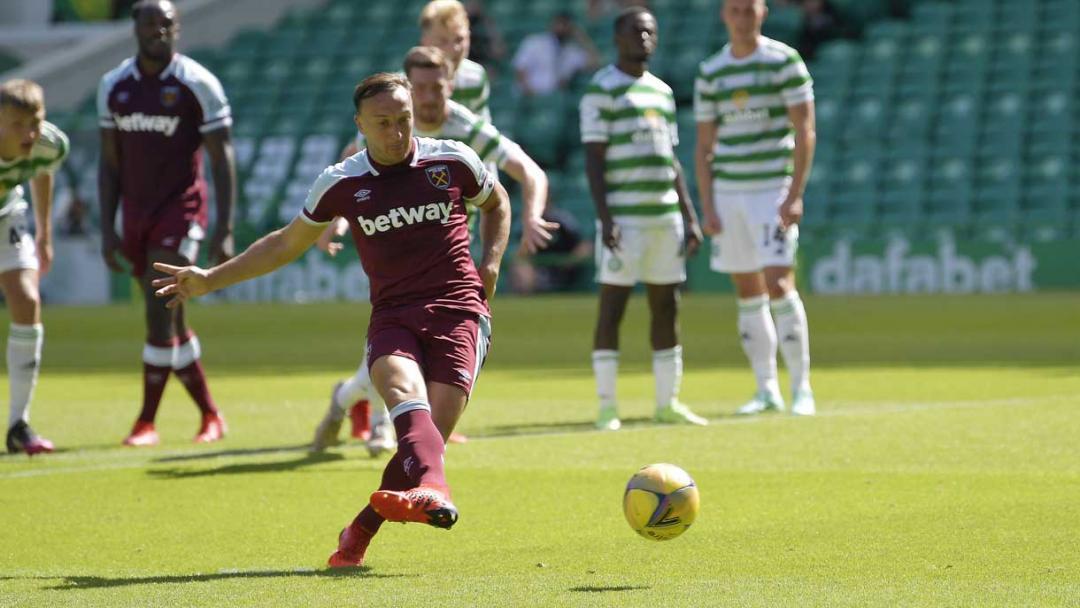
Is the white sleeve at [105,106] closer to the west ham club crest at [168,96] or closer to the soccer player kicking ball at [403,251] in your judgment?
the west ham club crest at [168,96]

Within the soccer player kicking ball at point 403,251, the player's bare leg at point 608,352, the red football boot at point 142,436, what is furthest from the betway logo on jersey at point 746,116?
the soccer player kicking ball at point 403,251

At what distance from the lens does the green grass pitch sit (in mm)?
5184

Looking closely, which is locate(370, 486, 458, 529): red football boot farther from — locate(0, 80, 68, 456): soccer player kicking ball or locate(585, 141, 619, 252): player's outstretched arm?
locate(585, 141, 619, 252): player's outstretched arm

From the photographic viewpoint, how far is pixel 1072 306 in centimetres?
1758

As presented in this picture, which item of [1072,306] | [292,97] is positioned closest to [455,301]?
[1072,306]

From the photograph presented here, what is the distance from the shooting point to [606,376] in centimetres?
972

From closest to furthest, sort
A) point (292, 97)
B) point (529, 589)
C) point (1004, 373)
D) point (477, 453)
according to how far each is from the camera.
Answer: point (529, 589) < point (477, 453) < point (1004, 373) < point (292, 97)

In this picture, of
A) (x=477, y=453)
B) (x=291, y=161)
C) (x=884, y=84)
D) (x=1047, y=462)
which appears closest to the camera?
(x=1047, y=462)

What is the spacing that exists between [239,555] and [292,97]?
22.8 m

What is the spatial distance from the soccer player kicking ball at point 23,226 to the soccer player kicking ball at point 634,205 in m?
2.98

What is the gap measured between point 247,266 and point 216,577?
1.12 metres

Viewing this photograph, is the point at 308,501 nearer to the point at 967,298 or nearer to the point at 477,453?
the point at 477,453

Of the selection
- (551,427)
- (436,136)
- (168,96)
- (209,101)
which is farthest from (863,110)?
(436,136)

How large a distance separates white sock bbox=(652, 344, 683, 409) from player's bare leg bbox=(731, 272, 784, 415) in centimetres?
71
